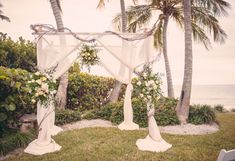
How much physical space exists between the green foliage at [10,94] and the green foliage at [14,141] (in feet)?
0.94

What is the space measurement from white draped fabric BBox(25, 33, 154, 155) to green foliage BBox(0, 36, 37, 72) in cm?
305

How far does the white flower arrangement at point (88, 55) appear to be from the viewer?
895cm

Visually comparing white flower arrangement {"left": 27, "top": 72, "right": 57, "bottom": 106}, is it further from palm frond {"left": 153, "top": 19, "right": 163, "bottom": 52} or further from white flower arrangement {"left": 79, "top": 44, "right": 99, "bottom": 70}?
palm frond {"left": 153, "top": 19, "right": 163, "bottom": 52}

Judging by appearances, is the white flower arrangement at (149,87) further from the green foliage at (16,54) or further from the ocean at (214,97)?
the ocean at (214,97)

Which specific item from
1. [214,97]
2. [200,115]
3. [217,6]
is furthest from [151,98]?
[214,97]

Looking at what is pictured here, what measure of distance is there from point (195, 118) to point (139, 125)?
217cm

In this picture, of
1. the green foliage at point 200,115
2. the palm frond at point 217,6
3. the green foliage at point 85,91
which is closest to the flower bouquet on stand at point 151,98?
the green foliage at point 200,115

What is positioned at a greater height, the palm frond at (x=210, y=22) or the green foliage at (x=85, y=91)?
the palm frond at (x=210, y=22)

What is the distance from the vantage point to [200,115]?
1120 centimetres

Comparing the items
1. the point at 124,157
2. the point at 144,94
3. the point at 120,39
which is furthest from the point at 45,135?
the point at 120,39

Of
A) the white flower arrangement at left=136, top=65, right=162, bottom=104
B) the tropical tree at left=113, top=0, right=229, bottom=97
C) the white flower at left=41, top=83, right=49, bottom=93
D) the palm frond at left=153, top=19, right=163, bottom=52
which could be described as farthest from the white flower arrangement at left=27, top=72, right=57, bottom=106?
the palm frond at left=153, top=19, right=163, bottom=52

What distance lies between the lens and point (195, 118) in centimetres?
1105

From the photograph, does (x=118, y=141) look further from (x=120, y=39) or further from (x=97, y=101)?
(x=97, y=101)

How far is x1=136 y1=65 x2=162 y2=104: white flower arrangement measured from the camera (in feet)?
25.3
